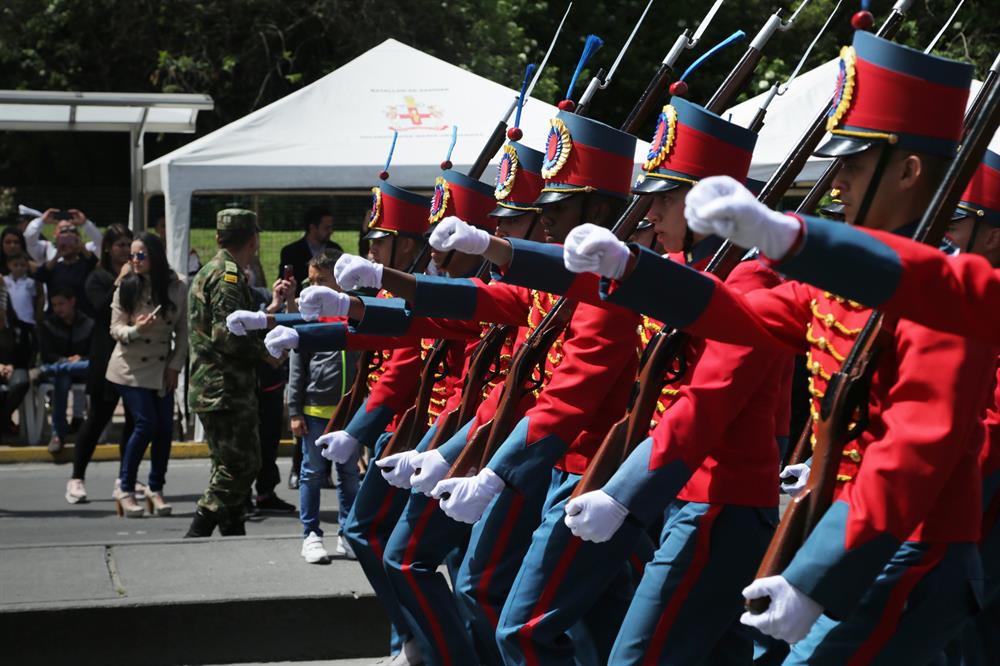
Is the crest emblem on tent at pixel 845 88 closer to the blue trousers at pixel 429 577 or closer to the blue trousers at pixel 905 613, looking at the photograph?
the blue trousers at pixel 905 613

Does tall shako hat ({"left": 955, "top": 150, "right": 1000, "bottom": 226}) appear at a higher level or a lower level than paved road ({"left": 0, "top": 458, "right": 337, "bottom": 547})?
higher

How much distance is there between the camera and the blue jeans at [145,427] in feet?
30.4

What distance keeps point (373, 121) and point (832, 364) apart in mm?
9093

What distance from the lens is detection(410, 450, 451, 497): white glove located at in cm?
525

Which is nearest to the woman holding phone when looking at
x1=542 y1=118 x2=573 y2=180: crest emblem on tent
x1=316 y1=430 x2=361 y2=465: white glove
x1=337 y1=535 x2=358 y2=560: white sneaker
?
Result: x1=337 y1=535 x2=358 y2=560: white sneaker

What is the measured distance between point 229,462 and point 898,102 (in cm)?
A: 533

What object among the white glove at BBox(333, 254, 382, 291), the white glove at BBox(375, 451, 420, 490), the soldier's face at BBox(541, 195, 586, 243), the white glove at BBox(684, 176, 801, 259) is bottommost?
the white glove at BBox(375, 451, 420, 490)

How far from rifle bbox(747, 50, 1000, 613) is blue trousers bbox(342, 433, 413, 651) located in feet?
9.86

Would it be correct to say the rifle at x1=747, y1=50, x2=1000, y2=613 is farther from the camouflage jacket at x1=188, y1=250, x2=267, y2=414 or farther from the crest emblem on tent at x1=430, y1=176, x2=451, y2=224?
the camouflage jacket at x1=188, y1=250, x2=267, y2=414

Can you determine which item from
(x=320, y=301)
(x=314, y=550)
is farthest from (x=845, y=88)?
(x=314, y=550)

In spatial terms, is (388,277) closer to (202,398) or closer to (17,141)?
(202,398)

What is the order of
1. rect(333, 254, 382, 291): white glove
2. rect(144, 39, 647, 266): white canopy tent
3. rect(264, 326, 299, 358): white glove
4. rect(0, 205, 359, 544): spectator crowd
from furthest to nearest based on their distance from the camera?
rect(144, 39, 647, 266): white canopy tent, rect(0, 205, 359, 544): spectator crowd, rect(264, 326, 299, 358): white glove, rect(333, 254, 382, 291): white glove

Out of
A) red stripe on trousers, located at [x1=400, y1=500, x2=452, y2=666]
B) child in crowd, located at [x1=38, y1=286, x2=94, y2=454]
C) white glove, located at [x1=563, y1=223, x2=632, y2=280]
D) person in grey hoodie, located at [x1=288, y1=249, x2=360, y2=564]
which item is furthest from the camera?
child in crowd, located at [x1=38, y1=286, x2=94, y2=454]

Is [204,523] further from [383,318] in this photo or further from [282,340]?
[383,318]
